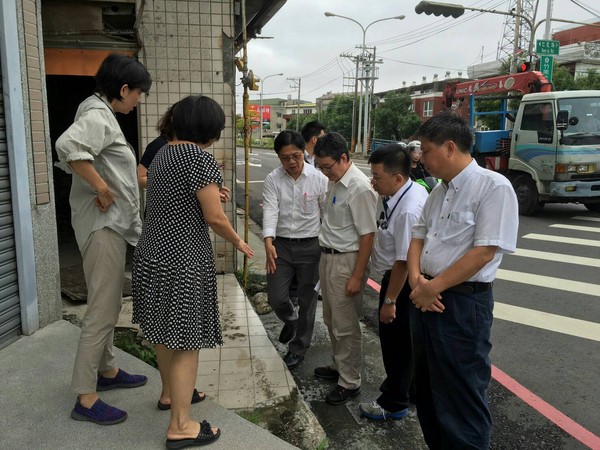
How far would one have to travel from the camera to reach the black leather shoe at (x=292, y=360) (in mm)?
3747

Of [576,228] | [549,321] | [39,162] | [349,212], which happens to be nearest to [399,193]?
[349,212]

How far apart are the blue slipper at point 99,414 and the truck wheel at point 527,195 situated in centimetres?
939

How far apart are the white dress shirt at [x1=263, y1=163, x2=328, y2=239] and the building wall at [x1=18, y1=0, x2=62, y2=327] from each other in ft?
5.08

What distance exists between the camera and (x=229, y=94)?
210 inches

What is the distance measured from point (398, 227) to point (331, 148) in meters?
0.68

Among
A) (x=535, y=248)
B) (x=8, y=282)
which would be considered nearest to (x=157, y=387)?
(x=8, y=282)

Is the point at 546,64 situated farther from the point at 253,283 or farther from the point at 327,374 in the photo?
the point at 327,374

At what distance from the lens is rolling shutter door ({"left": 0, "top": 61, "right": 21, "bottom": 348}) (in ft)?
9.89

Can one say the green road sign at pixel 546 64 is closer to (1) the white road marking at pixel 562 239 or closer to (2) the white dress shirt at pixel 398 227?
(1) the white road marking at pixel 562 239

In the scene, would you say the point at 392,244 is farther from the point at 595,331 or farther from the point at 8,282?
the point at 595,331

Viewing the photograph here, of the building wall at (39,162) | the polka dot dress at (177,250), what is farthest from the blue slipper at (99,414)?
the building wall at (39,162)

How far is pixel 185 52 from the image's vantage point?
5.17 meters

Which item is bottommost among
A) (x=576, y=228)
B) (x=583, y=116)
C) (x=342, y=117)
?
(x=576, y=228)

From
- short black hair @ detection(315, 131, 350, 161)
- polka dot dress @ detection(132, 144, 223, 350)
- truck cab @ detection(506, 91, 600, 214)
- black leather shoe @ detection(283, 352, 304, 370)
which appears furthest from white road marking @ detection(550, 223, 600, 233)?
polka dot dress @ detection(132, 144, 223, 350)
